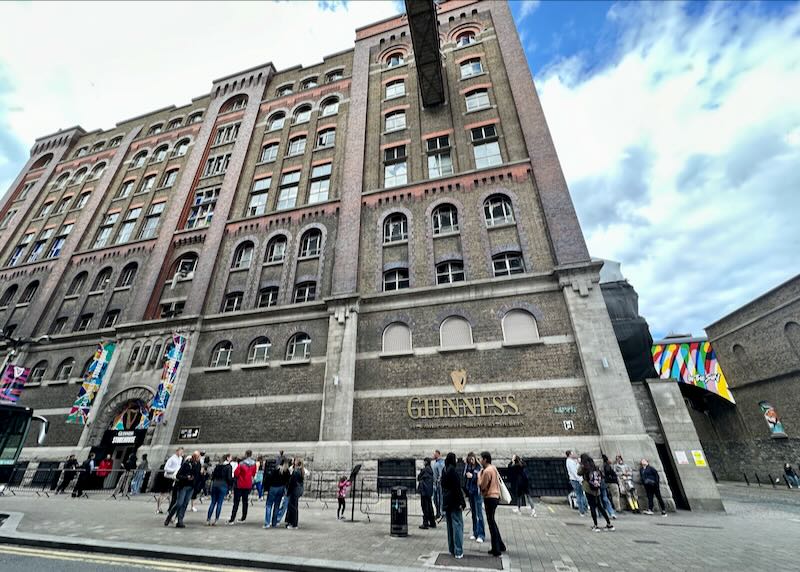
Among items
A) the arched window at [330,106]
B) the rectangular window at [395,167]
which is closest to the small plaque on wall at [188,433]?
the rectangular window at [395,167]

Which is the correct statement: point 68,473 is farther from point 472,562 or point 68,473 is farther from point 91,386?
point 472,562

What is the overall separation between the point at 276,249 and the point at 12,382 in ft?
55.5

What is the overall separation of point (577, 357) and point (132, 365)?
2336 centimetres

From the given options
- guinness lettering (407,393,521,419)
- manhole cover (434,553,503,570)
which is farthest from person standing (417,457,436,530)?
guinness lettering (407,393,521,419)

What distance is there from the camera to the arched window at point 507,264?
56.9ft

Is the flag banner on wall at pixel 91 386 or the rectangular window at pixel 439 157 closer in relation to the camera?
the flag banner on wall at pixel 91 386

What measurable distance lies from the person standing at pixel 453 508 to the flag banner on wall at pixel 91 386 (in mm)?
20354

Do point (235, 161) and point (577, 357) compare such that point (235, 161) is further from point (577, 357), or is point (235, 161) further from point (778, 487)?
point (778, 487)

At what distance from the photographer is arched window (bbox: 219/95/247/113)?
32.6 meters

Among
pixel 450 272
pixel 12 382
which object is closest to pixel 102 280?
pixel 12 382

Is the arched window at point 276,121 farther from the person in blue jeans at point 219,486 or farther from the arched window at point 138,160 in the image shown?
the person in blue jeans at point 219,486

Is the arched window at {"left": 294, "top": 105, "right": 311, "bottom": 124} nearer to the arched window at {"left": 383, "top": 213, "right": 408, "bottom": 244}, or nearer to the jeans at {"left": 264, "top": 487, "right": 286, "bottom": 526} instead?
the arched window at {"left": 383, "top": 213, "right": 408, "bottom": 244}

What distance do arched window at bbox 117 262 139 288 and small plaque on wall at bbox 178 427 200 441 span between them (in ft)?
41.9

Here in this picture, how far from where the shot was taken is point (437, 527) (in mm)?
9102
